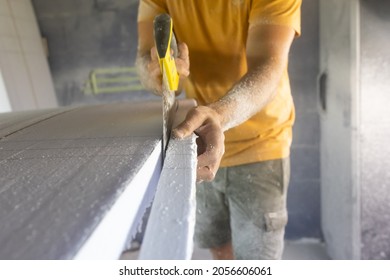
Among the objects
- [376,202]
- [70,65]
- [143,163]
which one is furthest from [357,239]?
[70,65]

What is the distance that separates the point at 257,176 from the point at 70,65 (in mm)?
Answer: 1749

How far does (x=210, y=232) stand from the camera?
54.6 inches

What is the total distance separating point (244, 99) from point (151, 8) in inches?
23.4

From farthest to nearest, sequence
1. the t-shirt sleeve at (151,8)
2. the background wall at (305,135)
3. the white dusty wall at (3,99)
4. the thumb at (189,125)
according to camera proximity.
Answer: the background wall at (305,135) → the white dusty wall at (3,99) → the t-shirt sleeve at (151,8) → the thumb at (189,125)

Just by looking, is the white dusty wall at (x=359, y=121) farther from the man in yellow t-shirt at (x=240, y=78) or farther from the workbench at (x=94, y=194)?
the workbench at (x=94, y=194)

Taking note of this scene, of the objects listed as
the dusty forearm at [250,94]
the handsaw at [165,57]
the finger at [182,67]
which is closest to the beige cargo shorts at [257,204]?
the dusty forearm at [250,94]

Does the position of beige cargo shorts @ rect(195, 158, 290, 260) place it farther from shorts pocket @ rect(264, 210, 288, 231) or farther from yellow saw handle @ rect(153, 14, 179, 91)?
yellow saw handle @ rect(153, 14, 179, 91)

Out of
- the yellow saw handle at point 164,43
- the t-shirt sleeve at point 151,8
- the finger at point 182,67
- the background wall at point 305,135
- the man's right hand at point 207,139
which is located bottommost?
the background wall at point 305,135

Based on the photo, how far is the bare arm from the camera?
729 millimetres

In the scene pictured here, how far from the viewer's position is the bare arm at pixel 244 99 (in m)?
0.73

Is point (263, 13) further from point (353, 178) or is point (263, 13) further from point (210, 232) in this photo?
point (353, 178)

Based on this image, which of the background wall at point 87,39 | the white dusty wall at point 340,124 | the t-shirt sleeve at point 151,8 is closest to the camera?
the t-shirt sleeve at point 151,8

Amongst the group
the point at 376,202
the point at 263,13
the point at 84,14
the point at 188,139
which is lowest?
the point at 376,202

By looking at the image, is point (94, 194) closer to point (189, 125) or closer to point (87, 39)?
point (189, 125)
